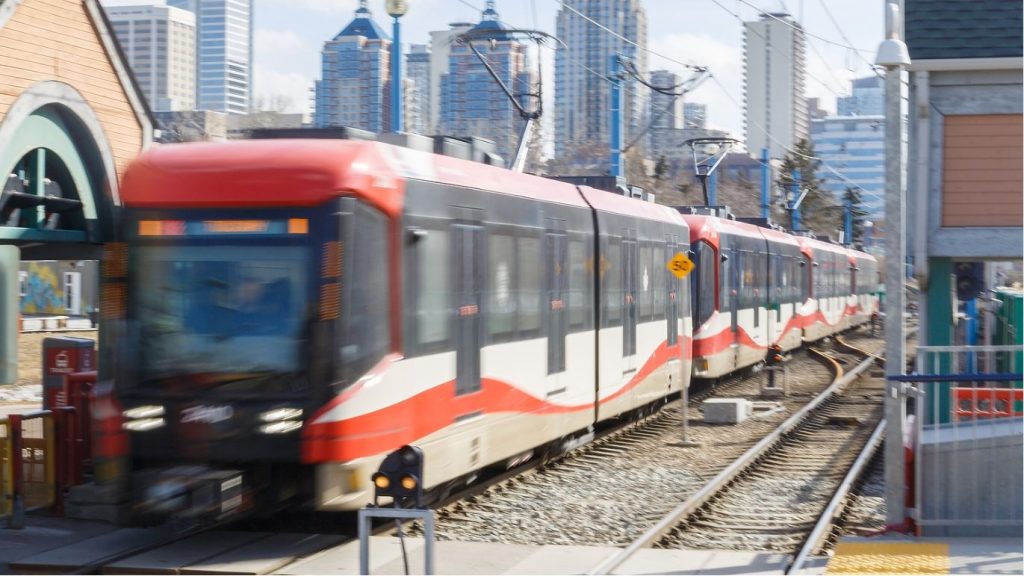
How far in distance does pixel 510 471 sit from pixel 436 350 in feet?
12.6

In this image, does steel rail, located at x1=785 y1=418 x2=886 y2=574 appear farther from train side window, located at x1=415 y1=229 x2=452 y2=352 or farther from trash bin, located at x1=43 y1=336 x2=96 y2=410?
trash bin, located at x1=43 y1=336 x2=96 y2=410

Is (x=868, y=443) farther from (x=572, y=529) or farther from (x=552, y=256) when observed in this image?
(x=572, y=529)

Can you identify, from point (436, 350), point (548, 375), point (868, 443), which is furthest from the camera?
point (868, 443)

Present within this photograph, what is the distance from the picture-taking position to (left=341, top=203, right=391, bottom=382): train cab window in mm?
10219

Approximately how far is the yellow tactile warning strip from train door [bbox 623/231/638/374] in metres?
7.57

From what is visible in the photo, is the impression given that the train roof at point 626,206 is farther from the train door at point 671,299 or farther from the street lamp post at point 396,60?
the street lamp post at point 396,60

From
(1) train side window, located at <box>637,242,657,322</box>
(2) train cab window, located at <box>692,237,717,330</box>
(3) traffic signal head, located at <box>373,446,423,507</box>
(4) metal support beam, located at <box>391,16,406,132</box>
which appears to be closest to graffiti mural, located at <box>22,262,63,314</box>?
(2) train cab window, located at <box>692,237,717,330</box>

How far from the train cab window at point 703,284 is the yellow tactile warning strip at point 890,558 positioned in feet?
45.6

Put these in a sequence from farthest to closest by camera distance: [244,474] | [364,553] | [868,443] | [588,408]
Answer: [868,443]
[588,408]
[244,474]
[364,553]

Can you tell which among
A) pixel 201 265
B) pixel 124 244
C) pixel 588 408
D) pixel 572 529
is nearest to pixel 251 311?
pixel 201 265

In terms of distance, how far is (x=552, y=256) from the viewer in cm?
1468

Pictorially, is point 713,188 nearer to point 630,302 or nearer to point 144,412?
point 630,302

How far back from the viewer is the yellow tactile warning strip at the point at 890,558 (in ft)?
30.9

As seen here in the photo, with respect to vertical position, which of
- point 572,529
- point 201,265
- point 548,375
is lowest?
point 572,529
